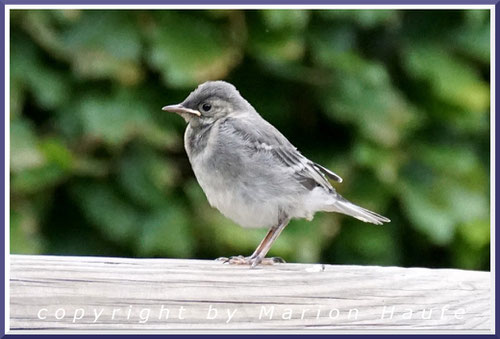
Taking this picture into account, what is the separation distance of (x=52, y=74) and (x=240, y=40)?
974 millimetres

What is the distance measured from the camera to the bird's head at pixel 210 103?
9.93 feet

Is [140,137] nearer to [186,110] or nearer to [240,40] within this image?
[240,40]

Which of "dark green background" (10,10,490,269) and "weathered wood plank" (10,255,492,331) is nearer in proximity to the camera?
"weathered wood plank" (10,255,492,331)

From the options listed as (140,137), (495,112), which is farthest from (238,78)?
(495,112)

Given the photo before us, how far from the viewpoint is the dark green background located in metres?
4.27

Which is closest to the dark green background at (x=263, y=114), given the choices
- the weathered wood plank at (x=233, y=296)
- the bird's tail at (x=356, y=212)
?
the bird's tail at (x=356, y=212)

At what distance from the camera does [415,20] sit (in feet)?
15.9

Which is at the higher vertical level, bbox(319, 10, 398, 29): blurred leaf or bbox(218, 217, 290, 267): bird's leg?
bbox(319, 10, 398, 29): blurred leaf

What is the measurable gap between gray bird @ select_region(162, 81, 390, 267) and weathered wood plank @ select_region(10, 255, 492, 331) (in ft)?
0.85

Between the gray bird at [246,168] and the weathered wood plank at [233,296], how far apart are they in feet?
0.85

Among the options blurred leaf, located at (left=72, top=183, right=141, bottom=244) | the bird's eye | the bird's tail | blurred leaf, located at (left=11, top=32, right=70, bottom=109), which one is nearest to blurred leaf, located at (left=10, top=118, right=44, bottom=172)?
blurred leaf, located at (left=11, top=32, right=70, bottom=109)

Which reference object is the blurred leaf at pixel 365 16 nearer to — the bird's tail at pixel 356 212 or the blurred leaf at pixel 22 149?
the bird's tail at pixel 356 212

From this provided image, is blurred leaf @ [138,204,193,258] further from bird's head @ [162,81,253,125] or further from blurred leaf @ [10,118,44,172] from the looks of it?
bird's head @ [162,81,253,125]

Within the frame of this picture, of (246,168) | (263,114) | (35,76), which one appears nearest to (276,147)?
(246,168)
